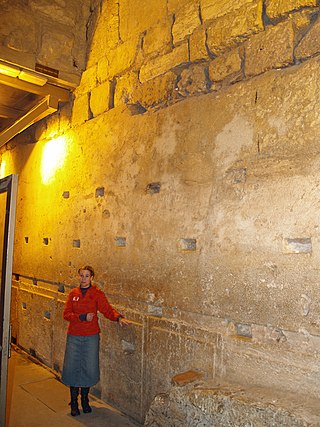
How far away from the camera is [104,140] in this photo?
4.38 meters

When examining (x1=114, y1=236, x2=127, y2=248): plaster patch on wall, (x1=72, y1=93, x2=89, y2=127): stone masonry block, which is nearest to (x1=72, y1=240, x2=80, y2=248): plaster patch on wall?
(x1=114, y1=236, x2=127, y2=248): plaster patch on wall

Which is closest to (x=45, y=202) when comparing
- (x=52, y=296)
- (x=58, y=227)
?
(x=58, y=227)

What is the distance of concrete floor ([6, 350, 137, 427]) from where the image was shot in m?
3.59

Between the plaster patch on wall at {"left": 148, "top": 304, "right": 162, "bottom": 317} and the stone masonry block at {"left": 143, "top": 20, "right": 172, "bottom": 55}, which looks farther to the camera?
the stone masonry block at {"left": 143, "top": 20, "right": 172, "bottom": 55}

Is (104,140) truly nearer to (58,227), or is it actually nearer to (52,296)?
(58,227)

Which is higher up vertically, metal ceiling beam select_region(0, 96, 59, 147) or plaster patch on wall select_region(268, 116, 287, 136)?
metal ceiling beam select_region(0, 96, 59, 147)

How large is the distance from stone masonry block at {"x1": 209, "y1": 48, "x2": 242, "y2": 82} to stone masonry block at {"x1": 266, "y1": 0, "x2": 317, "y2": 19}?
360 millimetres

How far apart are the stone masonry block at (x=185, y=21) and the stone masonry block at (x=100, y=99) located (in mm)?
1137

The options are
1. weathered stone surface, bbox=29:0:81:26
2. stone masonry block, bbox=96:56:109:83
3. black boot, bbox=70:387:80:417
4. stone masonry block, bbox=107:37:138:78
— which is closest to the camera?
black boot, bbox=70:387:80:417

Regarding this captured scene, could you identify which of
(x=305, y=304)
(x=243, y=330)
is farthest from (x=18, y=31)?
(x=305, y=304)

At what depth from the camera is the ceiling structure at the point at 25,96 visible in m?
4.60

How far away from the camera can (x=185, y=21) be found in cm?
347

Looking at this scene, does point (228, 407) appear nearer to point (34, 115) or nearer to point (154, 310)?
point (154, 310)

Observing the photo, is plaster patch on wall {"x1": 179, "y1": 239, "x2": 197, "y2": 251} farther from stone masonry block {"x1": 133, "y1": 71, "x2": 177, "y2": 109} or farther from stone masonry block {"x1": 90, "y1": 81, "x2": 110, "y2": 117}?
stone masonry block {"x1": 90, "y1": 81, "x2": 110, "y2": 117}
